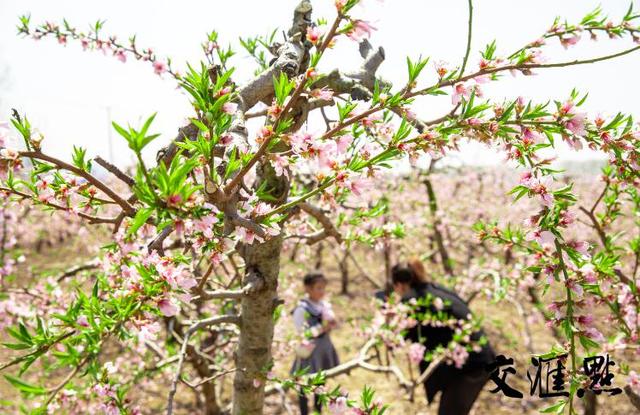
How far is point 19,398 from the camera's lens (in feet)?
19.2

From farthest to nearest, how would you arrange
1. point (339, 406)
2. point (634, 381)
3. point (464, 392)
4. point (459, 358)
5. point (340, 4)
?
point (459, 358), point (464, 392), point (634, 381), point (339, 406), point (340, 4)

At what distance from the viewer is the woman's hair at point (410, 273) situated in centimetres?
467

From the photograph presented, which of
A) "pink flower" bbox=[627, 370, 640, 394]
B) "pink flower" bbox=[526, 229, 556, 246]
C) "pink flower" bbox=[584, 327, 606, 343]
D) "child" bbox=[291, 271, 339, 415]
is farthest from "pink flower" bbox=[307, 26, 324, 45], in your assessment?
"child" bbox=[291, 271, 339, 415]

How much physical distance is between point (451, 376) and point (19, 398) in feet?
19.8

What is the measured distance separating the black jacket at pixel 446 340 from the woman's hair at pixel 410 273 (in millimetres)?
78

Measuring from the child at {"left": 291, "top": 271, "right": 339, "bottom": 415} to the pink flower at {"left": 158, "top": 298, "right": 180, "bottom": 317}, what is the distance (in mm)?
3482

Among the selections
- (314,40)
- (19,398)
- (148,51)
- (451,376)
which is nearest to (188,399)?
(19,398)

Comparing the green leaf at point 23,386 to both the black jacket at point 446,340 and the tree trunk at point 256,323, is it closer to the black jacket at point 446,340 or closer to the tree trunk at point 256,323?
the tree trunk at point 256,323

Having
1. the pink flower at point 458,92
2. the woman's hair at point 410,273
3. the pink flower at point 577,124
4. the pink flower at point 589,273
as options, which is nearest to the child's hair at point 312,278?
the woman's hair at point 410,273

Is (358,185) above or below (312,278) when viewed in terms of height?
below

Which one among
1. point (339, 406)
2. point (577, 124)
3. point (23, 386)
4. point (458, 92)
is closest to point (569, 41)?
point (577, 124)

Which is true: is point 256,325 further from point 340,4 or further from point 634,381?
point 634,381

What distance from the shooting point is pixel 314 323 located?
5117mm

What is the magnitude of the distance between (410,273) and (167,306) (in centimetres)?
371
